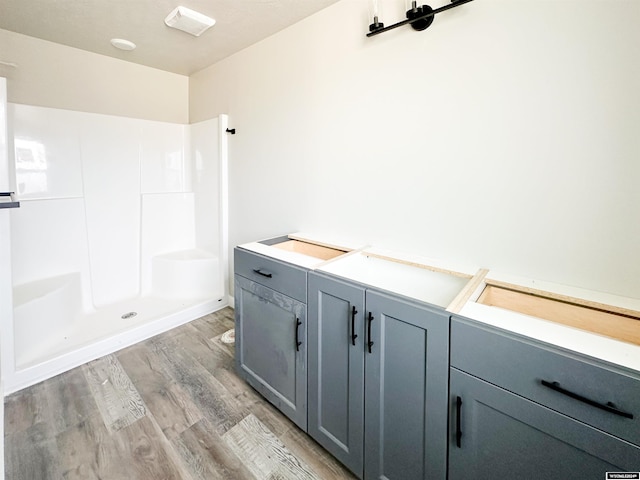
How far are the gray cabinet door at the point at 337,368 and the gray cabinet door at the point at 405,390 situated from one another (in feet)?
0.16

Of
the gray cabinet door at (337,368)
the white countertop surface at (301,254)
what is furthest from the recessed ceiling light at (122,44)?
the gray cabinet door at (337,368)

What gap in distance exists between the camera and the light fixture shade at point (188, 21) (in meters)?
1.97

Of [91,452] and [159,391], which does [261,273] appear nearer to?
[159,391]

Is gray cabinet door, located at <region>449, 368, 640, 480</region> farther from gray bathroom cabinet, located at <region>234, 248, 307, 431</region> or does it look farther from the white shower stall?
the white shower stall

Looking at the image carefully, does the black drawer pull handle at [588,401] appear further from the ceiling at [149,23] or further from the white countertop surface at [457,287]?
the ceiling at [149,23]

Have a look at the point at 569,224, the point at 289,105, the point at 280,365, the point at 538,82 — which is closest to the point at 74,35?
the point at 289,105

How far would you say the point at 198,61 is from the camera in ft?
9.43

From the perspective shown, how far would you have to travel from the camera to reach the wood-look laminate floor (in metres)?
1.41

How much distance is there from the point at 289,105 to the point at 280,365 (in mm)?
1770

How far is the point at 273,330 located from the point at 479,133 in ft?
4.72

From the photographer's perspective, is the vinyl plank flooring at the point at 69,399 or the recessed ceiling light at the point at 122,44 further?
the recessed ceiling light at the point at 122,44

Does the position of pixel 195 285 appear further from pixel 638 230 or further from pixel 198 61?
pixel 638 230

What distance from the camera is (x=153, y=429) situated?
162cm

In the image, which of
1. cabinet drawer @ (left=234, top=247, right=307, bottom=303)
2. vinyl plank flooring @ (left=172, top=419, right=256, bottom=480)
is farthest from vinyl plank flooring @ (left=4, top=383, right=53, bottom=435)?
cabinet drawer @ (left=234, top=247, right=307, bottom=303)
